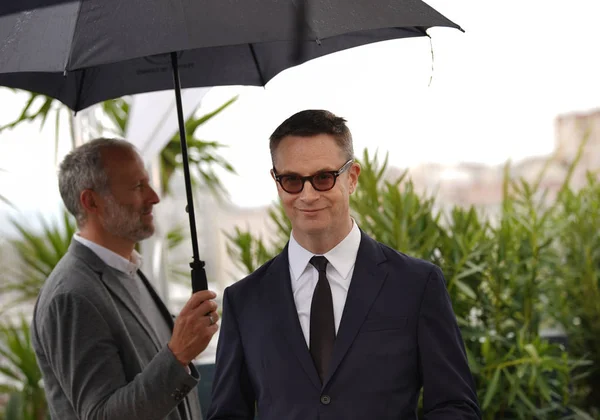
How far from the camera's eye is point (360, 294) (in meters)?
1.78

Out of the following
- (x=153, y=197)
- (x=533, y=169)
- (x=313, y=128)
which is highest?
(x=313, y=128)

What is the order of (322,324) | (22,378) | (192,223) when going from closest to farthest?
(322,324) < (192,223) < (22,378)

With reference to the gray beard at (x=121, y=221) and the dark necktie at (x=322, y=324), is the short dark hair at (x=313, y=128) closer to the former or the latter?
the dark necktie at (x=322, y=324)

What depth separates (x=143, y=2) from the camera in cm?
171

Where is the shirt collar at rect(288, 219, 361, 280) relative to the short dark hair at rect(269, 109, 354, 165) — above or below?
below

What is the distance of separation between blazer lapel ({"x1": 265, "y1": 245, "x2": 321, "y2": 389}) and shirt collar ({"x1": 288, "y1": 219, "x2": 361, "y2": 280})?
0.03m

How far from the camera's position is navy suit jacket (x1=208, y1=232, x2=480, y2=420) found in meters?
1.71

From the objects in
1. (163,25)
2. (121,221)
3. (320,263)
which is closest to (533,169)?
(121,221)

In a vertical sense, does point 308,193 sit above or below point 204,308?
above

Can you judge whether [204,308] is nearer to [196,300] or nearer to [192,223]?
[196,300]

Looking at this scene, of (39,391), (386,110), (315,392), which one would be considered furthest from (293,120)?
(386,110)

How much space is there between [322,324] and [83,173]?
3.66 feet

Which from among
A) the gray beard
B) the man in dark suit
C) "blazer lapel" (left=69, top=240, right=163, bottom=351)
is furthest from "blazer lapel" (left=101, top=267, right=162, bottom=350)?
the man in dark suit

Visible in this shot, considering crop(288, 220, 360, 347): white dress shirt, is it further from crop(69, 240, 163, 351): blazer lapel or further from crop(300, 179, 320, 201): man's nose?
crop(69, 240, 163, 351): blazer lapel
